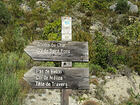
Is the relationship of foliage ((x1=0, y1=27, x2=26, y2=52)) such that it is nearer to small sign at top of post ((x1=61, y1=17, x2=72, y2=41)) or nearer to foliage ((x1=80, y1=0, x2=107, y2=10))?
small sign at top of post ((x1=61, y1=17, x2=72, y2=41))

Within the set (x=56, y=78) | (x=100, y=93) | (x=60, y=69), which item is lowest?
(x=100, y=93)

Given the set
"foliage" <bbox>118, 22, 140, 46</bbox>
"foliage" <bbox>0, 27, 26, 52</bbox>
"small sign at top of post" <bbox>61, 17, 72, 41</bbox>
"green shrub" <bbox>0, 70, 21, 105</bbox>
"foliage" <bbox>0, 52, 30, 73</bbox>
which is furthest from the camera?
"foliage" <bbox>118, 22, 140, 46</bbox>

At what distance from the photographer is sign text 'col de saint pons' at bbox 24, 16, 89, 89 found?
2.34 m

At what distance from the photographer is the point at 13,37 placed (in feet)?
23.9

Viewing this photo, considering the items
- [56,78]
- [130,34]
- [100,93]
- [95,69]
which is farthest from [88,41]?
[56,78]

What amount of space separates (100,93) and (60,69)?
2817mm

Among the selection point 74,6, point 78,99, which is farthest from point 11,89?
point 74,6

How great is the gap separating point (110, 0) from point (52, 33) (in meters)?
7.80

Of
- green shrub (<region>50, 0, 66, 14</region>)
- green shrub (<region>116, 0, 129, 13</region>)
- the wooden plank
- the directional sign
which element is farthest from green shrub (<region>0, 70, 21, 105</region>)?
green shrub (<region>116, 0, 129, 13</region>)

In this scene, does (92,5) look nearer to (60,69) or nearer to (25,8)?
(25,8)

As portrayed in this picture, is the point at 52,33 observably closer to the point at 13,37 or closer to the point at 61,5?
the point at 13,37

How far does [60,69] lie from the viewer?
240 centimetres

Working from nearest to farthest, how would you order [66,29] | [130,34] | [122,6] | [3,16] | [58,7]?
1. [66,29]
2. [3,16]
3. [130,34]
4. [58,7]
5. [122,6]

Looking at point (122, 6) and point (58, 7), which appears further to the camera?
point (122, 6)
